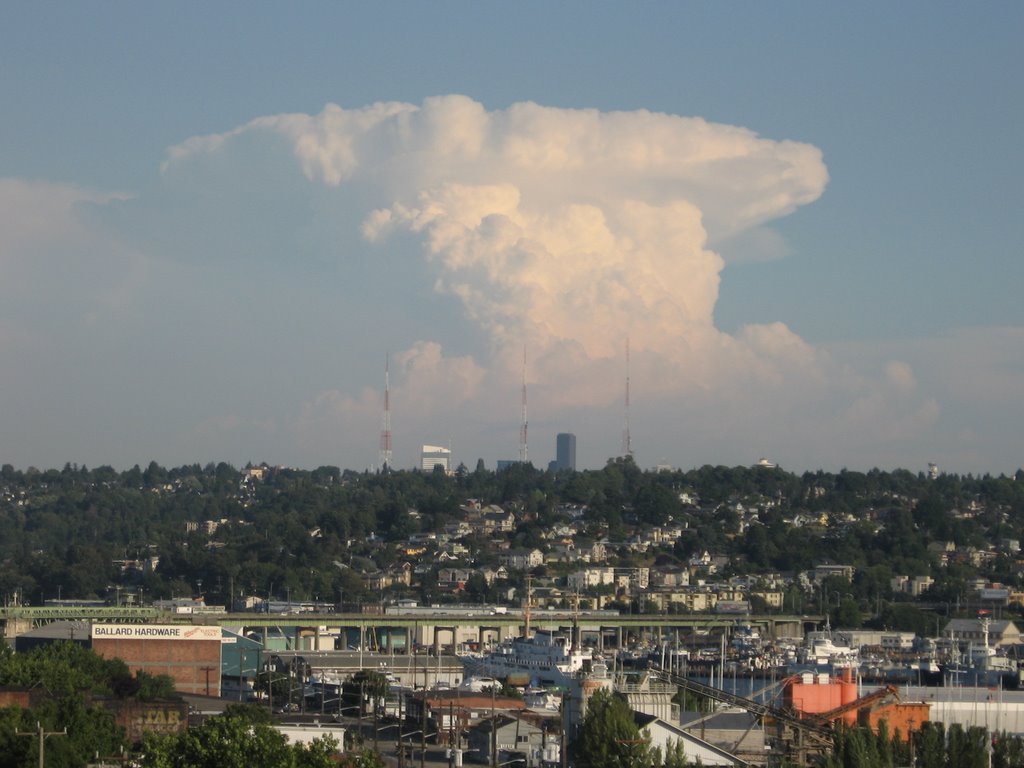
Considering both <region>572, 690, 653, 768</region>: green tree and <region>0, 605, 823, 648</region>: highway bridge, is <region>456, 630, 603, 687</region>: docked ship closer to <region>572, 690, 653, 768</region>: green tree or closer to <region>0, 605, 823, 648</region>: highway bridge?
<region>0, 605, 823, 648</region>: highway bridge

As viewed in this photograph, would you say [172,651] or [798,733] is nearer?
[798,733]

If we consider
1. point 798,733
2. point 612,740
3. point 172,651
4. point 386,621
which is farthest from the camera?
point 386,621

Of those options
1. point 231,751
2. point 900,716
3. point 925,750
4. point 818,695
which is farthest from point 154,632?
point 231,751

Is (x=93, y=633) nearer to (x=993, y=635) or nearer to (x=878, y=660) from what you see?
(x=878, y=660)

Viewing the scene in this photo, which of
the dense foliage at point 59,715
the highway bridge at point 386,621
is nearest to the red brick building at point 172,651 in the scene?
the dense foliage at point 59,715

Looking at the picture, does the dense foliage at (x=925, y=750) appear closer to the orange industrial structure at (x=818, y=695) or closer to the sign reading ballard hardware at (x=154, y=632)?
the orange industrial structure at (x=818, y=695)

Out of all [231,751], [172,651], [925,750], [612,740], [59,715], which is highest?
[231,751]

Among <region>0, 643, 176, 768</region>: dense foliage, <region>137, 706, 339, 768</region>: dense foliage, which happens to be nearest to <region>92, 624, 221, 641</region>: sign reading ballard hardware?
<region>0, 643, 176, 768</region>: dense foliage

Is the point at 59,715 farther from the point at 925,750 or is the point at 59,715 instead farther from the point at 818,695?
the point at 818,695
